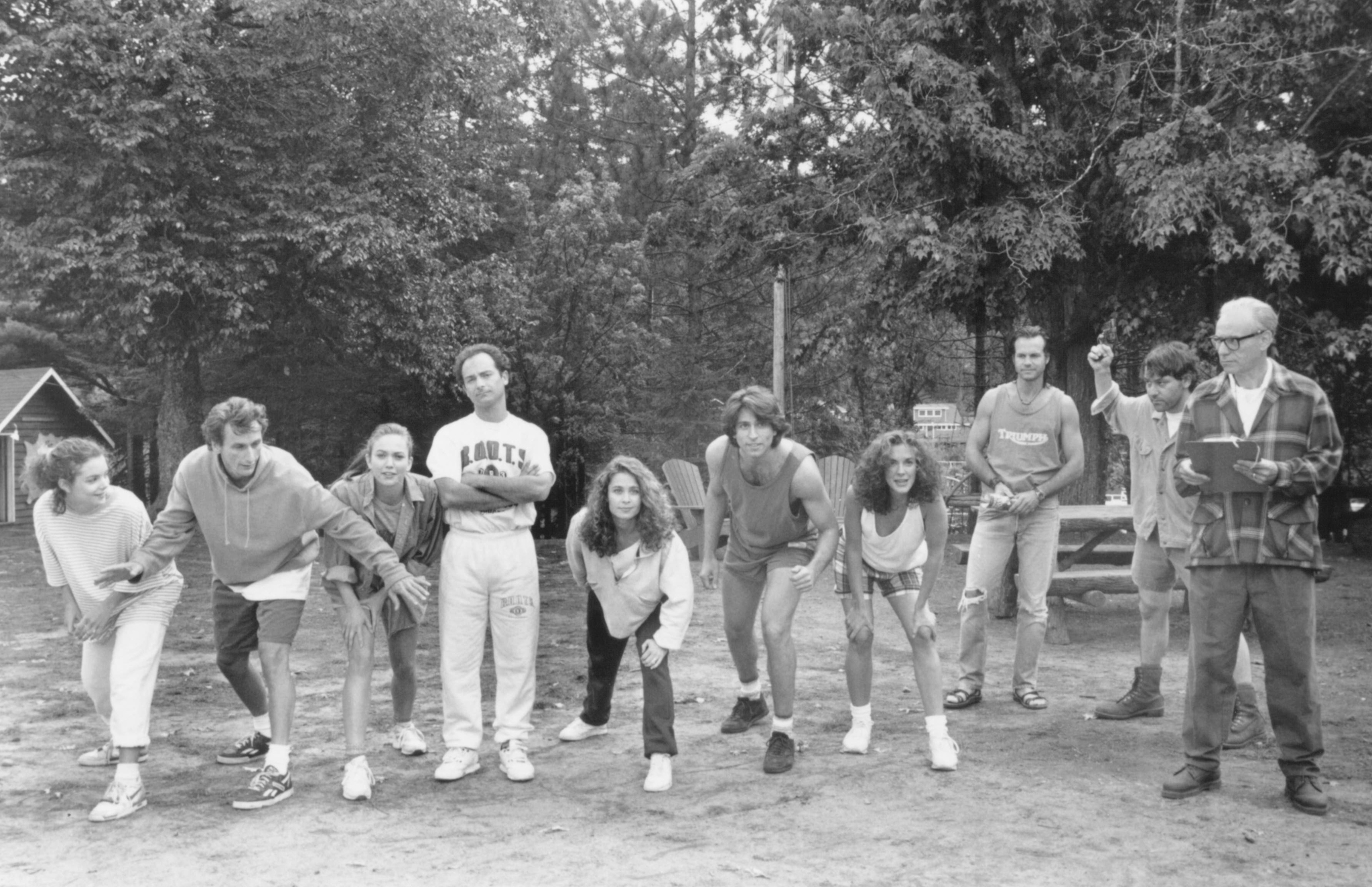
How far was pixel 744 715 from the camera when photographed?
6223 mm

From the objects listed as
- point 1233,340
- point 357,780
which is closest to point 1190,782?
point 1233,340

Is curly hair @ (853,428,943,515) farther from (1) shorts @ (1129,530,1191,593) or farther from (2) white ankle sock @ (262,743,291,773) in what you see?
(2) white ankle sock @ (262,743,291,773)

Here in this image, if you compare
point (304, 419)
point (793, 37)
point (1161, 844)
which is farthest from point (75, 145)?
point (1161, 844)

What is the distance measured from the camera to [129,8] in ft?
62.2

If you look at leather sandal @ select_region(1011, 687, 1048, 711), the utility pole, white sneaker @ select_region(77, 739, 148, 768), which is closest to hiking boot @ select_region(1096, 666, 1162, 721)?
leather sandal @ select_region(1011, 687, 1048, 711)

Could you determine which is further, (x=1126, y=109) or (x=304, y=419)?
(x=304, y=419)

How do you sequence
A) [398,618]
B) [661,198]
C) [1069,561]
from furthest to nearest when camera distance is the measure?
1. [661,198]
2. [1069,561]
3. [398,618]

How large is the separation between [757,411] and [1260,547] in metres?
2.14

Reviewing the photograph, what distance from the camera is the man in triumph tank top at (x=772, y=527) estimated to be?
537 cm

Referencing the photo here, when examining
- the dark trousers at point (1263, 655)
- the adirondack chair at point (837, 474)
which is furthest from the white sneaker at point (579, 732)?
the adirondack chair at point (837, 474)

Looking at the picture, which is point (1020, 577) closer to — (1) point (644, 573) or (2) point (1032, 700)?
(2) point (1032, 700)

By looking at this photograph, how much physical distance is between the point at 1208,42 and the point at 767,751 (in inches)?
479

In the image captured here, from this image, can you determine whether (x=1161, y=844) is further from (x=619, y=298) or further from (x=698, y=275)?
(x=698, y=275)

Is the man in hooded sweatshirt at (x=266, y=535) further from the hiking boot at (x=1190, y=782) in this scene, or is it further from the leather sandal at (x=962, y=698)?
the hiking boot at (x=1190, y=782)
